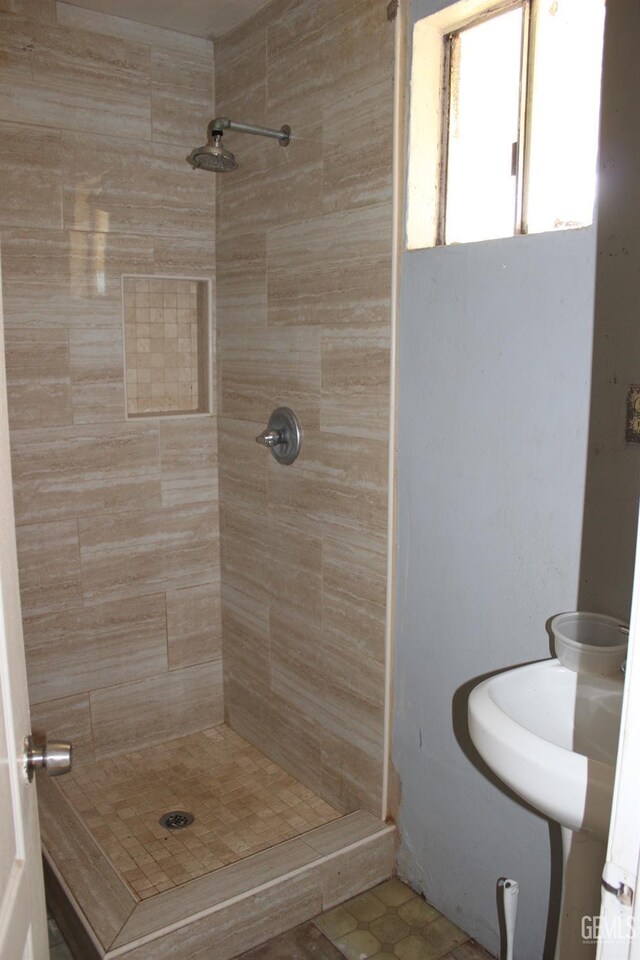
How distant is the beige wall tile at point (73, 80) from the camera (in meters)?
2.33

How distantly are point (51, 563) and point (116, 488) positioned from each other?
1.07 feet

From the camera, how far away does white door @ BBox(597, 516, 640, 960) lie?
721 millimetres

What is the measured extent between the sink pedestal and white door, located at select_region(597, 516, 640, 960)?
637 mm

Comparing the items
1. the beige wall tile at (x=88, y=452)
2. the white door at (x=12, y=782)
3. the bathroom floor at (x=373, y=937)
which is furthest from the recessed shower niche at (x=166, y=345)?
the white door at (x=12, y=782)

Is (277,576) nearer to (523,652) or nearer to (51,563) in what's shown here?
(51,563)

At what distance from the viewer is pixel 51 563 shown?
8.41 feet

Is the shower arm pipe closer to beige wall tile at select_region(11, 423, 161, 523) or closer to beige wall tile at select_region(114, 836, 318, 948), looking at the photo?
beige wall tile at select_region(11, 423, 161, 523)


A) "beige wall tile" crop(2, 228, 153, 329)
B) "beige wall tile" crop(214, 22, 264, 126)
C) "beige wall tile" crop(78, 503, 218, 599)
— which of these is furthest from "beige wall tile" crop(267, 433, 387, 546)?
"beige wall tile" crop(214, 22, 264, 126)

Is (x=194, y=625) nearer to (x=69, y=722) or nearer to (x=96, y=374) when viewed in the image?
(x=69, y=722)

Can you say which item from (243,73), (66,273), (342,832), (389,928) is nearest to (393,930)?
(389,928)

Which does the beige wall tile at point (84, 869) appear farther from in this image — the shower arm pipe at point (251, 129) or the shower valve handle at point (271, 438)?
the shower arm pipe at point (251, 129)

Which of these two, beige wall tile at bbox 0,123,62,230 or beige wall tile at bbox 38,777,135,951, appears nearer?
beige wall tile at bbox 38,777,135,951

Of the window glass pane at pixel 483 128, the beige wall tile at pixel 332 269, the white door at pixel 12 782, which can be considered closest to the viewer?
the white door at pixel 12 782

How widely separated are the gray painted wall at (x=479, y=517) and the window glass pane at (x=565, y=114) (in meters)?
0.15
